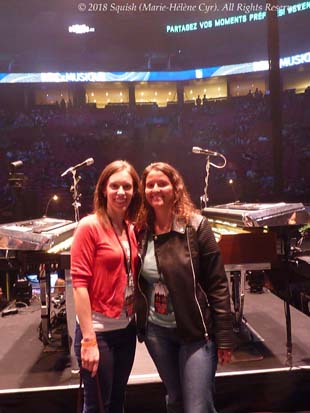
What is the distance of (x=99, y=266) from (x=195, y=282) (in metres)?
0.37

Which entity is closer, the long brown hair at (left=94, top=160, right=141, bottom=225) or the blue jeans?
→ the blue jeans

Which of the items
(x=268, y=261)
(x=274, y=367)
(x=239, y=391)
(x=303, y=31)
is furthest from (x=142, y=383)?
(x=303, y=31)

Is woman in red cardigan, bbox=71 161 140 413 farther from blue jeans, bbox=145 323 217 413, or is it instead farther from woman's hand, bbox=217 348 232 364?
woman's hand, bbox=217 348 232 364

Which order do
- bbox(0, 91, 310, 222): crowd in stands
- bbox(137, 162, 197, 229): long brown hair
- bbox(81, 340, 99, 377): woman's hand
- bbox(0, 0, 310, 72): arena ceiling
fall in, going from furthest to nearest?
bbox(0, 0, 310, 72): arena ceiling < bbox(0, 91, 310, 222): crowd in stands < bbox(137, 162, 197, 229): long brown hair < bbox(81, 340, 99, 377): woman's hand

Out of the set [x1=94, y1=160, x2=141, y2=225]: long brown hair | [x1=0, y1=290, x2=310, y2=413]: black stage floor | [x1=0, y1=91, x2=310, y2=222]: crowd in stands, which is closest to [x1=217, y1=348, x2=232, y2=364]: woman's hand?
[x1=94, y1=160, x2=141, y2=225]: long brown hair

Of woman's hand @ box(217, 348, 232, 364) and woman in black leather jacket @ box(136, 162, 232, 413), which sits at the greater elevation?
woman in black leather jacket @ box(136, 162, 232, 413)

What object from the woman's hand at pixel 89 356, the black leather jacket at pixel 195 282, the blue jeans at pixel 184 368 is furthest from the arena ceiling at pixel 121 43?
the woman's hand at pixel 89 356

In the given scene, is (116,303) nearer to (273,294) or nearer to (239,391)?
(239,391)

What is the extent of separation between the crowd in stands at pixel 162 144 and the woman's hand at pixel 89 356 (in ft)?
23.3

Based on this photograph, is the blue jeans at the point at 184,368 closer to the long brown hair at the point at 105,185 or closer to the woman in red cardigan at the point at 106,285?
the woman in red cardigan at the point at 106,285

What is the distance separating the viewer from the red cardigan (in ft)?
→ 5.25

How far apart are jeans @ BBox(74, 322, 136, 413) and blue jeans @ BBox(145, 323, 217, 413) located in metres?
0.09

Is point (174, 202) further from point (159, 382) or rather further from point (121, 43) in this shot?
point (121, 43)

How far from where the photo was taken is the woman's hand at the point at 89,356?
1572mm
